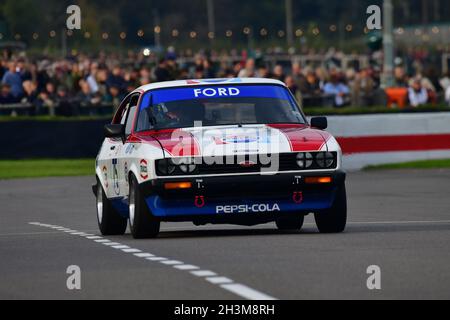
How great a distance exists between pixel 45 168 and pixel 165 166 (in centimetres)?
1898

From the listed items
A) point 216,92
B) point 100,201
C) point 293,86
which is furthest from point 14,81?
point 216,92

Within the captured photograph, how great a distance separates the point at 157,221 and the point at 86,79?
23342mm

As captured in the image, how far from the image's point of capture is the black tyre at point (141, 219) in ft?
52.5

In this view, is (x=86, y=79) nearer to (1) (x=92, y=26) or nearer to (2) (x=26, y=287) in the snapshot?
(2) (x=26, y=287)

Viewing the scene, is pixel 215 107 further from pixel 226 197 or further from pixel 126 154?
pixel 226 197

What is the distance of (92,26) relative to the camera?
108750 millimetres

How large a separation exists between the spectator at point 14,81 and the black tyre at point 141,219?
21656 mm

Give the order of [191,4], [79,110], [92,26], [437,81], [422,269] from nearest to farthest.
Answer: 1. [422,269]
2. [79,110]
3. [437,81]
4. [92,26]
5. [191,4]

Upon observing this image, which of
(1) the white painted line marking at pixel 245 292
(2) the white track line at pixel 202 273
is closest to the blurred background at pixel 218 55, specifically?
(2) the white track line at pixel 202 273

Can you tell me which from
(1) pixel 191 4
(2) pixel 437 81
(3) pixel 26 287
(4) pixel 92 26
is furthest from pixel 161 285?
(1) pixel 191 4

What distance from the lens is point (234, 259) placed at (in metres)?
13.5

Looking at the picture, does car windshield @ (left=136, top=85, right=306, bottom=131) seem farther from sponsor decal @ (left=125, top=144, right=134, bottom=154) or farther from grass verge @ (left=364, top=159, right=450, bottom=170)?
grass verge @ (left=364, top=159, right=450, bottom=170)

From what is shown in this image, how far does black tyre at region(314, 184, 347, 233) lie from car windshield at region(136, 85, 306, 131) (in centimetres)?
Answer: 118

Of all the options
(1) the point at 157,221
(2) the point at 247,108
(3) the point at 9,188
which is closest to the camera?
(1) the point at 157,221
